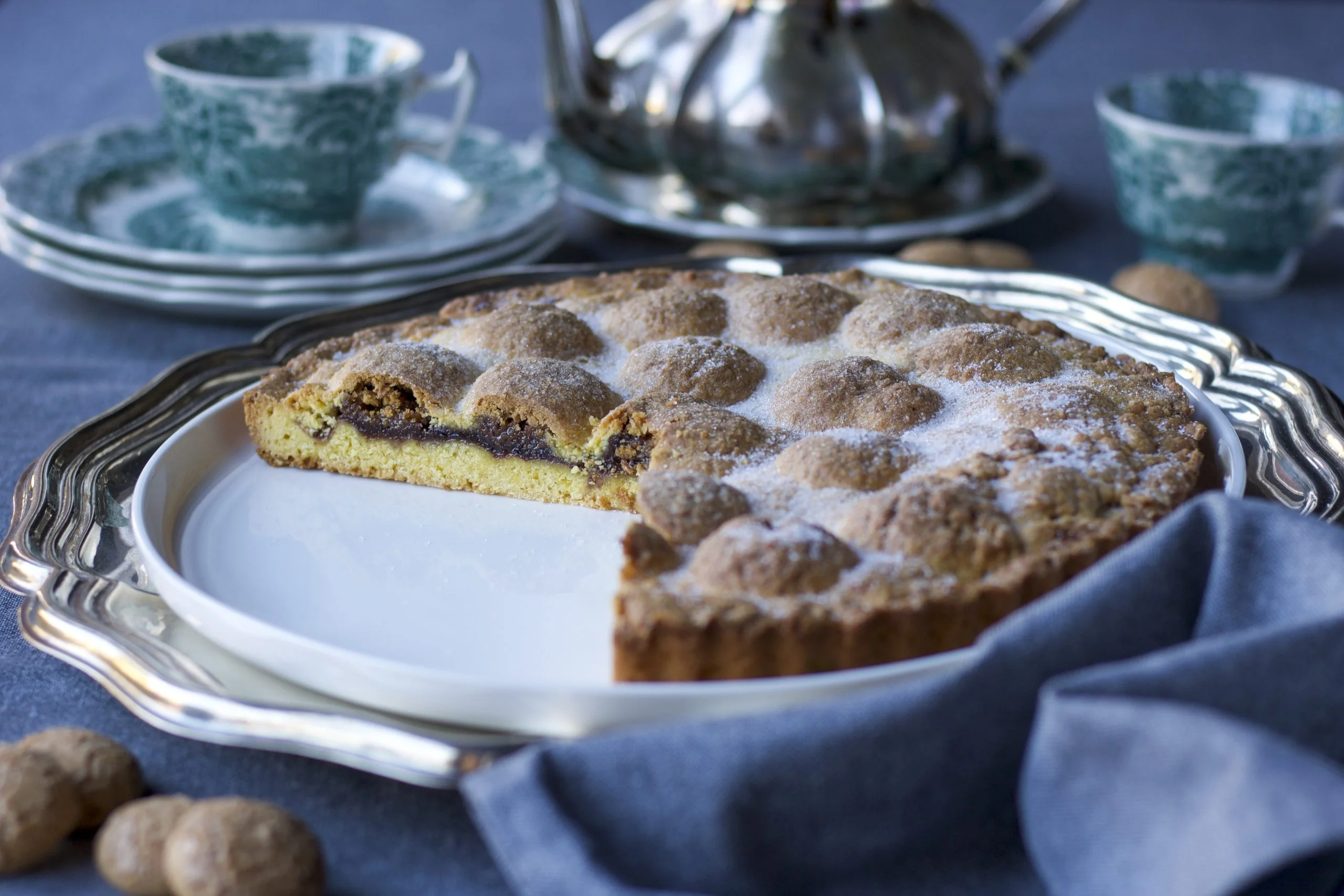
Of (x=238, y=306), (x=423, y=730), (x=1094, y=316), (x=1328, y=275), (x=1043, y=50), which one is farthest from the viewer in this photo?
(x=1043, y=50)

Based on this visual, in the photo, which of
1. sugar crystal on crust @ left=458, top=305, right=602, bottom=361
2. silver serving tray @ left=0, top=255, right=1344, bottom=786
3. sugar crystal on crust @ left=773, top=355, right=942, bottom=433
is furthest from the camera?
sugar crystal on crust @ left=458, top=305, right=602, bottom=361

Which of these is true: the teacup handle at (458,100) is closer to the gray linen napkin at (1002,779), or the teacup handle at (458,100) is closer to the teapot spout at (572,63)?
the teapot spout at (572,63)

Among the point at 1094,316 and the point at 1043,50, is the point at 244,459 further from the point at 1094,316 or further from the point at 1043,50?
the point at 1043,50

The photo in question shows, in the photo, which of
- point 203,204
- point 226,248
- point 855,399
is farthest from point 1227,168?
point 203,204

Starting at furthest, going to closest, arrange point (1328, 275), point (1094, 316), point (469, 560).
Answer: point (1328, 275)
point (1094, 316)
point (469, 560)

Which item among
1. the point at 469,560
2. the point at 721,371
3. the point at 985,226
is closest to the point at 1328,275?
the point at 985,226

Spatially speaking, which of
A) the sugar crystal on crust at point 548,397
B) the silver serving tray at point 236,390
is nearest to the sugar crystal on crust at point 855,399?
the sugar crystal on crust at point 548,397

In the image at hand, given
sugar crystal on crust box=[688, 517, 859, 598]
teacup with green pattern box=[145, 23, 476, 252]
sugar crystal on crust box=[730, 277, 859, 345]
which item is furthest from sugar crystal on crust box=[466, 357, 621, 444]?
teacup with green pattern box=[145, 23, 476, 252]

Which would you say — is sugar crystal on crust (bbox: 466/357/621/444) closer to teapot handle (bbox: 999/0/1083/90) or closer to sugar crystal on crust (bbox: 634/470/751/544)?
sugar crystal on crust (bbox: 634/470/751/544)
